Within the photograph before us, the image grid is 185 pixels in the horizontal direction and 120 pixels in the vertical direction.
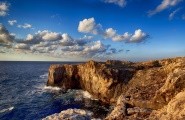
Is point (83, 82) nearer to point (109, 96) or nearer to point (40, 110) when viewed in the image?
point (109, 96)

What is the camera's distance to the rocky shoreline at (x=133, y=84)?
1594 centimetres

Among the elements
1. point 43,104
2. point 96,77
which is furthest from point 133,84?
point 43,104

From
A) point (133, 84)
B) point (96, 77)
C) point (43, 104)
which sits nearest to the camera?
point (133, 84)

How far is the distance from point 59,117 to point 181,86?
1385cm

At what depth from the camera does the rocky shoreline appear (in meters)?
15.9

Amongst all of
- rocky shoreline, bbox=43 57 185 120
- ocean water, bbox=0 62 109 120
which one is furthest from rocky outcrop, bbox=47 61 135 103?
ocean water, bbox=0 62 109 120

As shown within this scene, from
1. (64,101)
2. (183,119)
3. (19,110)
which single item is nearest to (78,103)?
(64,101)

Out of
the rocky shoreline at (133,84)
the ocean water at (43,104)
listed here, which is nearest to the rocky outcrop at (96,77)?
the rocky shoreline at (133,84)

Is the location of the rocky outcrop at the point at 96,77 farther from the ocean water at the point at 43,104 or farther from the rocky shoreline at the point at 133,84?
the ocean water at the point at 43,104

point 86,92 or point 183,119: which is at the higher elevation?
point 183,119

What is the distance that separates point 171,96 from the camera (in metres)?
17.1

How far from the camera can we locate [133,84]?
50.8m

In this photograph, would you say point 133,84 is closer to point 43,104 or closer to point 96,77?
point 96,77

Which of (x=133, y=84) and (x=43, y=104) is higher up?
(x=133, y=84)
